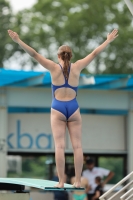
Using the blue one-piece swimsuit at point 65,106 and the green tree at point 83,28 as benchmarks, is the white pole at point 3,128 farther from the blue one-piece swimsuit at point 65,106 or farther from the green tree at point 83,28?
the green tree at point 83,28

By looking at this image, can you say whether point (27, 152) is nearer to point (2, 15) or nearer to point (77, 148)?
point (77, 148)

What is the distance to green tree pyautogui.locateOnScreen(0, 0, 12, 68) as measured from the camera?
49.3m

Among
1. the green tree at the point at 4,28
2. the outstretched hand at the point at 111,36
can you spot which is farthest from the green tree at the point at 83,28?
the outstretched hand at the point at 111,36

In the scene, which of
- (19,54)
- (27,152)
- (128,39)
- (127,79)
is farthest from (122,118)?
(19,54)

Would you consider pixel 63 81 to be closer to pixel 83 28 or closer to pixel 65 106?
pixel 65 106

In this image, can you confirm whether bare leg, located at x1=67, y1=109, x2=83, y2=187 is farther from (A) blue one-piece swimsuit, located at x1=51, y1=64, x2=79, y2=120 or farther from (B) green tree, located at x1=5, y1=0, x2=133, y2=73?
(B) green tree, located at x1=5, y1=0, x2=133, y2=73

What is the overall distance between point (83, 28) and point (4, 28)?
589 cm

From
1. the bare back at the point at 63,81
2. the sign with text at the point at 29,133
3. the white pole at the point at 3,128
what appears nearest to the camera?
the bare back at the point at 63,81

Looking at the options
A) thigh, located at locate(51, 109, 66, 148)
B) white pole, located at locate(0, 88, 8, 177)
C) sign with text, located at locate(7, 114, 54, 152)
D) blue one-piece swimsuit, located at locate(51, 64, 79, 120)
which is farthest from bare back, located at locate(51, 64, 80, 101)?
sign with text, located at locate(7, 114, 54, 152)

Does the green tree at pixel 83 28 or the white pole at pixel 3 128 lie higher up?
the green tree at pixel 83 28

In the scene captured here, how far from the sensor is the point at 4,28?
1946 inches

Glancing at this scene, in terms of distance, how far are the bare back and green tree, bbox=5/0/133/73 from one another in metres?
35.9

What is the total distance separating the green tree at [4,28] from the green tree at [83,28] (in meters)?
1.00

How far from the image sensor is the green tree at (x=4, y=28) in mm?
49281
